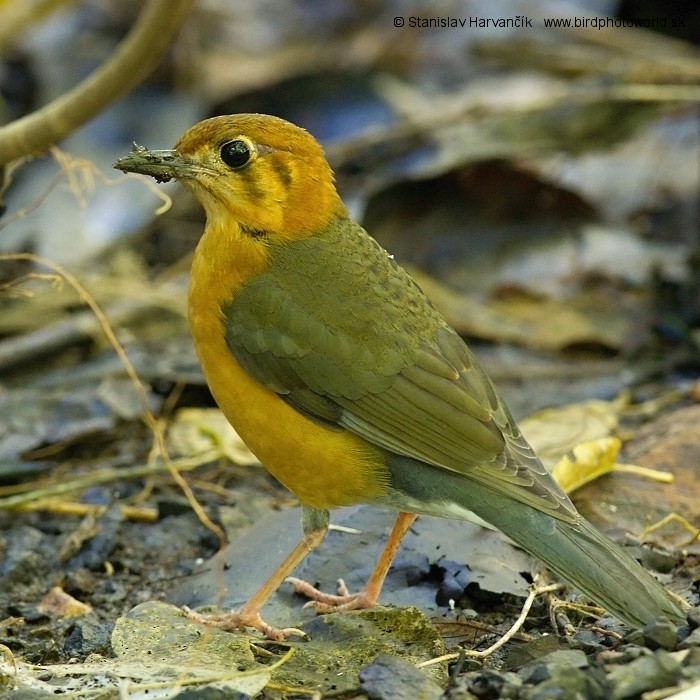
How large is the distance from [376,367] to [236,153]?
973mm

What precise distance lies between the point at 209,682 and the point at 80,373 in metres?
3.09

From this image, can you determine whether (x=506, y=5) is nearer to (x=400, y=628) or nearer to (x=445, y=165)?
(x=445, y=165)

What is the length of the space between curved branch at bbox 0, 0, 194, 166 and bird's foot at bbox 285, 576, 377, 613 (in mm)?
2037

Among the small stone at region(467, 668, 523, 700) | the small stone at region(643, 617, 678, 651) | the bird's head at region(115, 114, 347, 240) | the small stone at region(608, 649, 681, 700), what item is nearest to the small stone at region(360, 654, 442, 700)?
the small stone at region(467, 668, 523, 700)

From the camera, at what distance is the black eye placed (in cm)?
469

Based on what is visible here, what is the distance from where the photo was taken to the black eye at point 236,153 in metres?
4.69

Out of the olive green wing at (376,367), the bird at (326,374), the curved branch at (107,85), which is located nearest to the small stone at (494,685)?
the bird at (326,374)

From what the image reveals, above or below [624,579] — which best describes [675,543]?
below

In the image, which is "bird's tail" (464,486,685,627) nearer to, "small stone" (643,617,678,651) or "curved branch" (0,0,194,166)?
"small stone" (643,617,678,651)

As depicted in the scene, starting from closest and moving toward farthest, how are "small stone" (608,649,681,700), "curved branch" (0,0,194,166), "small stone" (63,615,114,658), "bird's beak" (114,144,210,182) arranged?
"small stone" (608,649,681,700) < "small stone" (63,615,114,658) < "bird's beak" (114,144,210,182) < "curved branch" (0,0,194,166)

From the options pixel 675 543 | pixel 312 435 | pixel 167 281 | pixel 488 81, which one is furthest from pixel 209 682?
pixel 488 81

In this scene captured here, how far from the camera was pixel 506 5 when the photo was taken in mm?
11227

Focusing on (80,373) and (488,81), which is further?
(488,81)

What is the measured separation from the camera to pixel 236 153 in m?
4.69
